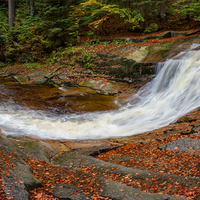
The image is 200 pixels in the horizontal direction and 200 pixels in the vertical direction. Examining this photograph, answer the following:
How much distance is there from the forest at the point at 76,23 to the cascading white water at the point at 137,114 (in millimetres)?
6818

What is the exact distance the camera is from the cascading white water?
8.19 metres

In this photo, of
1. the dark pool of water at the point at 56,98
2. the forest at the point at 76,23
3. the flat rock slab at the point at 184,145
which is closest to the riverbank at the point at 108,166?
the flat rock slab at the point at 184,145

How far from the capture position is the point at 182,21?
1775cm

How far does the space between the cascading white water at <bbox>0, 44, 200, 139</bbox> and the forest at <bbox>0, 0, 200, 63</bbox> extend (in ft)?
22.4

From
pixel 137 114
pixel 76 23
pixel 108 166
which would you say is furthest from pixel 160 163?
pixel 76 23

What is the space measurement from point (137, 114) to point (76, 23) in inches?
492

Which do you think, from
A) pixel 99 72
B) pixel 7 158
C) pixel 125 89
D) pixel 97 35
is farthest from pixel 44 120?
pixel 97 35

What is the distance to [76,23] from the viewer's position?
18.5m

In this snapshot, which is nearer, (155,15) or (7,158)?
(7,158)

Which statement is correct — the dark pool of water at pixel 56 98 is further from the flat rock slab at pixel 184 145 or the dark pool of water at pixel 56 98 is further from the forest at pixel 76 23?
the forest at pixel 76 23

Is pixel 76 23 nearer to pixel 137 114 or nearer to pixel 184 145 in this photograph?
pixel 137 114

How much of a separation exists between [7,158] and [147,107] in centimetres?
799

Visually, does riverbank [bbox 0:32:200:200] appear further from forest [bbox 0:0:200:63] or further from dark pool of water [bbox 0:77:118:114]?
forest [bbox 0:0:200:63]

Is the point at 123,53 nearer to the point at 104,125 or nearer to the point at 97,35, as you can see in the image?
the point at 97,35
